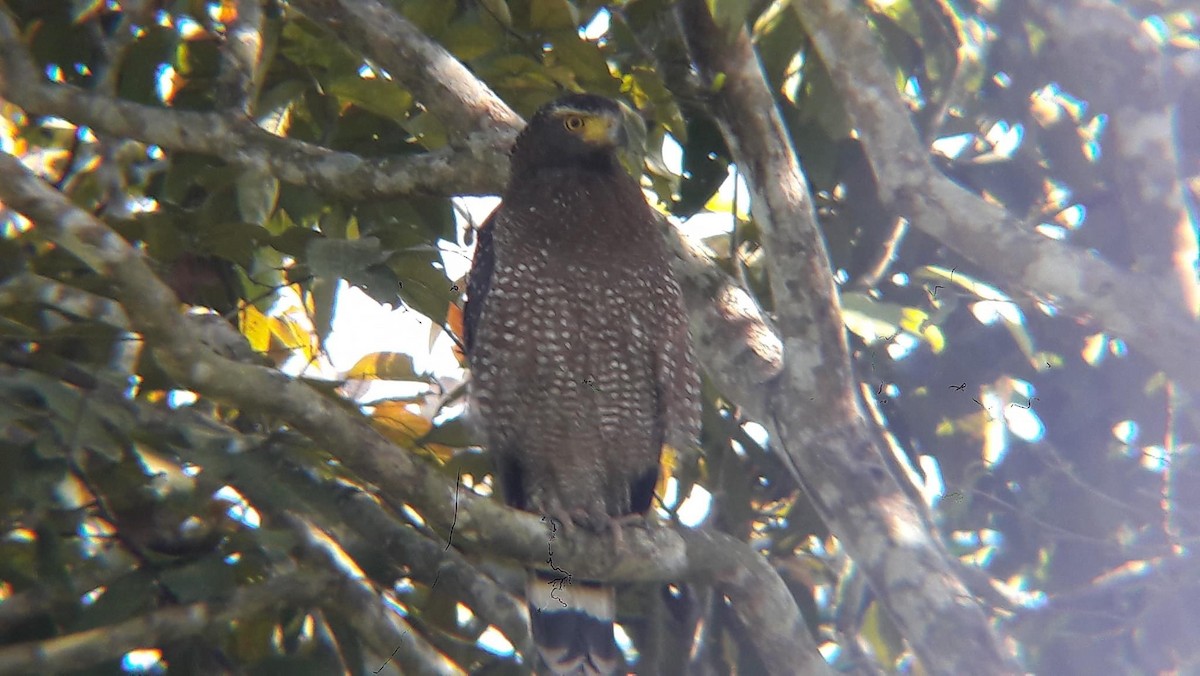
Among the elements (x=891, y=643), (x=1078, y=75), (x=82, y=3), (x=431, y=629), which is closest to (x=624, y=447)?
(x=431, y=629)

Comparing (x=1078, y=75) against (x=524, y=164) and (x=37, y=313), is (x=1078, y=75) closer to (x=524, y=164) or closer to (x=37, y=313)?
(x=524, y=164)

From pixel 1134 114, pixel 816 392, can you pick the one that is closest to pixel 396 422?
pixel 816 392

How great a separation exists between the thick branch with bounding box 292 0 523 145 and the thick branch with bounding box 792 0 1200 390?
3.54 ft

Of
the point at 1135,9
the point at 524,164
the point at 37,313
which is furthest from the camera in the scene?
the point at 1135,9

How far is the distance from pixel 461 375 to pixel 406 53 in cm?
132

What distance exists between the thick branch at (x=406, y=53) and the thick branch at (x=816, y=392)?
720 millimetres

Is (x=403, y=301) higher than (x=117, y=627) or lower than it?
higher

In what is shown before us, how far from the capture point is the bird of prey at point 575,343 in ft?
11.1

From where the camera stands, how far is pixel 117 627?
252 cm

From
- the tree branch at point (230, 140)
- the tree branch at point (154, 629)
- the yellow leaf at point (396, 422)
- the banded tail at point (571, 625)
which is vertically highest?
the tree branch at point (230, 140)

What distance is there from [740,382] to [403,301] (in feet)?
3.41

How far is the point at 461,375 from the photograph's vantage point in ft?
13.7

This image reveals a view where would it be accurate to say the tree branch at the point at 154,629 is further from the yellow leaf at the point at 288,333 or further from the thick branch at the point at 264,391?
the yellow leaf at the point at 288,333

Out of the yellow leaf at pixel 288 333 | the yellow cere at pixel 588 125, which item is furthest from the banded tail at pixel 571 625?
the yellow leaf at pixel 288 333
